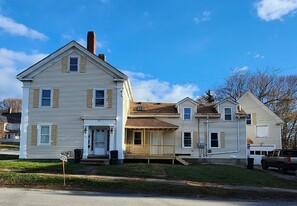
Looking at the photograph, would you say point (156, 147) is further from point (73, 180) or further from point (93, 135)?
point (73, 180)

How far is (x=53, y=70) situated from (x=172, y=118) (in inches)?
444

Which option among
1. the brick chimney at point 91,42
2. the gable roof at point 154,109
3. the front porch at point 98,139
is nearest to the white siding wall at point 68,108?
the front porch at point 98,139

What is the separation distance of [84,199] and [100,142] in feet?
48.2

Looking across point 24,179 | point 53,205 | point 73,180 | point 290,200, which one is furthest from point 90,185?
point 290,200

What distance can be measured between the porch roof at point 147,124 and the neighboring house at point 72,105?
2443mm

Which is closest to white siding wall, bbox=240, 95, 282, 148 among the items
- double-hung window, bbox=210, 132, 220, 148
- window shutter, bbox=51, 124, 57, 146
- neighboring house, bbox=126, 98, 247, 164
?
neighboring house, bbox=126, 98, 247, 164

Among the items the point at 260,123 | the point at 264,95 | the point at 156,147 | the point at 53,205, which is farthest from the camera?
the point at 264,95

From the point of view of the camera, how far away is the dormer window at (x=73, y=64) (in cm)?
2561

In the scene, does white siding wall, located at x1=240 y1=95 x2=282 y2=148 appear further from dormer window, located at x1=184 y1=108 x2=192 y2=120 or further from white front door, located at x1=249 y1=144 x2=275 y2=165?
dormer window, located at x1=184 y1=108 x2=192 y2=120

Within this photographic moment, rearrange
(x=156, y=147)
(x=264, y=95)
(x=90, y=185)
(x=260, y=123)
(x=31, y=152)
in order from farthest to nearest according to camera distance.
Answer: (x=264, y=95)
(x=260, y=123)
(x=156, y=147)
(x=31, y=152)
(x=90, y=185)

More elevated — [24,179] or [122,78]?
[122,78]

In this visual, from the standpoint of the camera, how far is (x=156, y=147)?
94.5 ft

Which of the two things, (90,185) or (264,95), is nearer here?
(90,185)

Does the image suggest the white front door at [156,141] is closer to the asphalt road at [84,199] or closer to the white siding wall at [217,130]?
the white siding wall at [217,130]
